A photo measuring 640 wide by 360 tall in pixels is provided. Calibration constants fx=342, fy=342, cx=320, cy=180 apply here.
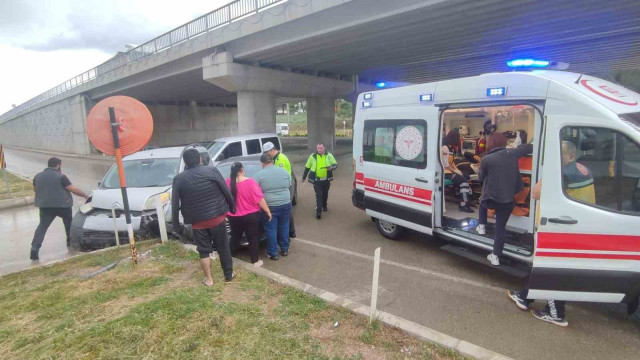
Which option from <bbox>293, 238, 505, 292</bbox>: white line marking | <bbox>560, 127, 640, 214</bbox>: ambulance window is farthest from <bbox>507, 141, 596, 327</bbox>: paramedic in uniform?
<bbox>293, 238, 505, 292</bbox>: white line marking

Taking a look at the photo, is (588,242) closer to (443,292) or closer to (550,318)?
(550,318)

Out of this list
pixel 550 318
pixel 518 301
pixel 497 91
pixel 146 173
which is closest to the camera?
pixel 550 318

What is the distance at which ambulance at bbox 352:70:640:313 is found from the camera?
122 inches

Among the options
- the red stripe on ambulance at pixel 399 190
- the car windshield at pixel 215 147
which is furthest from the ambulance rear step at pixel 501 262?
the car windshield at pixel 215 147

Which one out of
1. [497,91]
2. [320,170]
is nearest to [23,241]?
[320,170]

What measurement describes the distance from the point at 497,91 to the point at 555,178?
4.60ft

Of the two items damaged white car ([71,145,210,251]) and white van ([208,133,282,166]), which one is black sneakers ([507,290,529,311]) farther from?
white van ([208,133,282,166])

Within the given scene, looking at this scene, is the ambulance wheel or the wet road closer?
the wet road

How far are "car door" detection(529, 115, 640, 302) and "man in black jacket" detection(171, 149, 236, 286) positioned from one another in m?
3.38

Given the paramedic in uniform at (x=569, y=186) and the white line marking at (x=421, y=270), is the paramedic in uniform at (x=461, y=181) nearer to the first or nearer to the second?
the white line marking at (x=421, y=270)

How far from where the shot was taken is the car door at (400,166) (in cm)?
518

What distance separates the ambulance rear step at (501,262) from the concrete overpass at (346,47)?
26.4 ft

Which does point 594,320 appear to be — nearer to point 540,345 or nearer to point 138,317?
point 540,345

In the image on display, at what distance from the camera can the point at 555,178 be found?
3.35 meters
